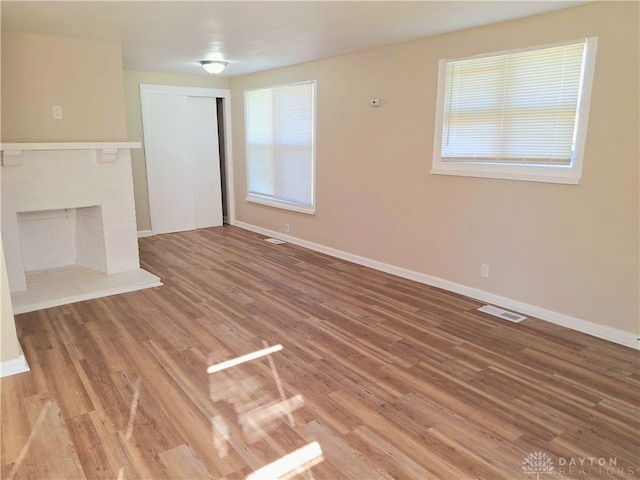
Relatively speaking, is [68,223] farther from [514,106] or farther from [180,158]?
[514,106]

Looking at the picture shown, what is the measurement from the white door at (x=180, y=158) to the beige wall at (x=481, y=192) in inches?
58.9

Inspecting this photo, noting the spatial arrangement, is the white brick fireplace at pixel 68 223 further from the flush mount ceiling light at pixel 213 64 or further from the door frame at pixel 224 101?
the door frame at pixel 224 101

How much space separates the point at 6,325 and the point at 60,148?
1894mm

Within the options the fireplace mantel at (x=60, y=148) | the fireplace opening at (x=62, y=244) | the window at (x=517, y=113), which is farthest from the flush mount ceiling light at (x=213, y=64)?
the window at (x=517, y=113)

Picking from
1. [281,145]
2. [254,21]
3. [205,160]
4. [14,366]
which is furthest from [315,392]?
[205,160]

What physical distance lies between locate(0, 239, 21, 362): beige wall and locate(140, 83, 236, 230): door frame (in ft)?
12.5

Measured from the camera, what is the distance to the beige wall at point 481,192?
294 cm

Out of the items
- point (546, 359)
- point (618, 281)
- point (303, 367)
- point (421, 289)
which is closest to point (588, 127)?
point (618, 281)

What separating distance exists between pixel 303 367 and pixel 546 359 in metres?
1.61

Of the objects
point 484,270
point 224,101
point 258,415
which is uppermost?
point 224,101

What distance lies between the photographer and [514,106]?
3449 millimetres

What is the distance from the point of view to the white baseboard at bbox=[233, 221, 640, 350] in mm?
3096

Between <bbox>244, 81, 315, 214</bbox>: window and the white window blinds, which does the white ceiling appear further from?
<bbox>244, 81, 315, 214</bbox>: window

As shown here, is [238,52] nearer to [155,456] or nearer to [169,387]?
[169,387]
